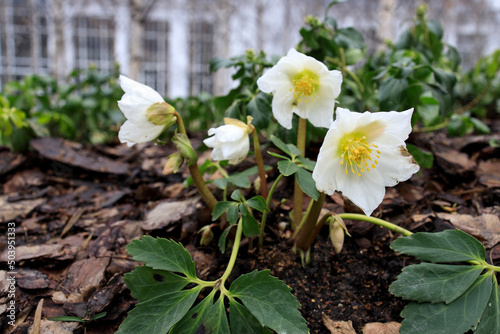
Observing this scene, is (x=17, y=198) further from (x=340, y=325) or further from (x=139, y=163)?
(x=340, y=325)

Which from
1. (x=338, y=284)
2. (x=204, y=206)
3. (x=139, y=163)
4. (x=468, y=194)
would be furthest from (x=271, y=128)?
(x=139, y=163)

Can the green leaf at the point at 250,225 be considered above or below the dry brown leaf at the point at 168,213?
above

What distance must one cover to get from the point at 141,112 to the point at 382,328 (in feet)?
2.88

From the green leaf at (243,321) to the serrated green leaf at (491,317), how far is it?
51cm

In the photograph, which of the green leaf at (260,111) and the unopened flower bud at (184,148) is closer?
the unopened flower bud at (184,148)

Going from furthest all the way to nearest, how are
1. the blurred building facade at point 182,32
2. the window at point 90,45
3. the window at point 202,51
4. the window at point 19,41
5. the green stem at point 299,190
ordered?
the window at point 202,51 < the window at point 90,45 < the blurred building facade at point 182,32 < the window at point 19,41 < the green stem at point 299,190

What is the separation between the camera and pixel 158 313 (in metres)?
0.92

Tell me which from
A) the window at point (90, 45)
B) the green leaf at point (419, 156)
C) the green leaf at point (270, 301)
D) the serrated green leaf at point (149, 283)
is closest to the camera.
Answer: the green leaf at point (270, 301)

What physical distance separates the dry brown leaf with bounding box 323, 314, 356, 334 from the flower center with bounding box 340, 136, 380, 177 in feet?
1.39

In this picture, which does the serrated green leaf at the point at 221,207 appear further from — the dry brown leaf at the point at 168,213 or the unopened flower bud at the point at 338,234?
the dry brown leaf at the point at 168,213

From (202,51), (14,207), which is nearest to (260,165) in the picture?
(14,207)

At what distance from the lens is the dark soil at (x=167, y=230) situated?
1125 mm

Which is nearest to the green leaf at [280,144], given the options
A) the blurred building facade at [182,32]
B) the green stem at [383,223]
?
the green stem at [383,223]

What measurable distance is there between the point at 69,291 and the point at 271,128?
94 cm
